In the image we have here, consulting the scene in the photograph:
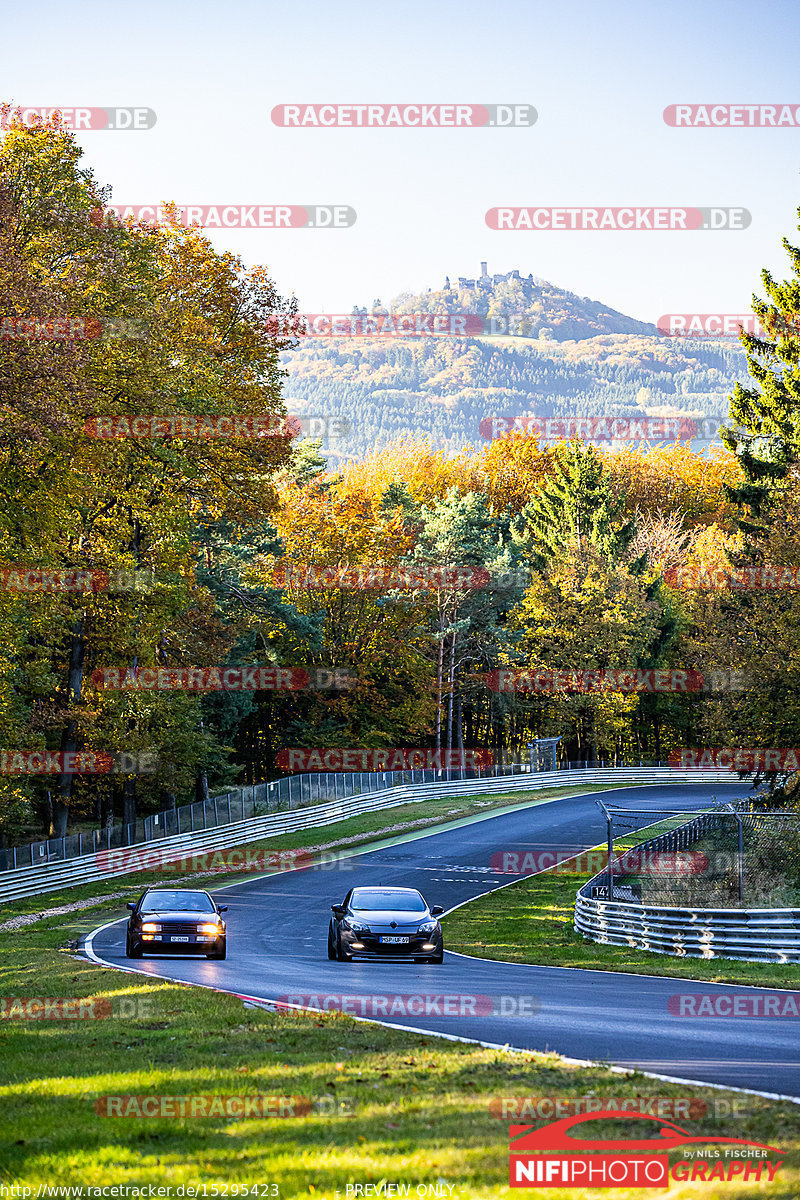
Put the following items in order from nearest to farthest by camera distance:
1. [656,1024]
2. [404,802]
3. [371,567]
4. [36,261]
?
1. [656,1024]
2. [36,261]
3. [404,802]
4. [371,567]

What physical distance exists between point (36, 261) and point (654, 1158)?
23.2 meters

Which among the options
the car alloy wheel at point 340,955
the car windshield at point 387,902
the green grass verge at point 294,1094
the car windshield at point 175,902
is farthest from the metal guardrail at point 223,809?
the green grass verge at point 294,1094

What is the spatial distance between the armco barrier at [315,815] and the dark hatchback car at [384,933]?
15860 mm

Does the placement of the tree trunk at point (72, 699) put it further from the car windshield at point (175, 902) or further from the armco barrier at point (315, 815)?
the car windshield at point (175, 902)

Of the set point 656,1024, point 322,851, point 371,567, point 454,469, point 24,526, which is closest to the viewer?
point 656,1024

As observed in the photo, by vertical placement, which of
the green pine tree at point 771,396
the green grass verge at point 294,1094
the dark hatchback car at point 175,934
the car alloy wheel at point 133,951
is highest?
the green pine tree at point 771,396

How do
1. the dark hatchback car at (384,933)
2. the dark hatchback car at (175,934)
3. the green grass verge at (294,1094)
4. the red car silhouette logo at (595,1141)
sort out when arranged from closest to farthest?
the green grass verge at (294,1094) < the red car silhouette logo at (595,1141) < the dark hatchback car at (384,933) < the dark hatchback car at (175,934)

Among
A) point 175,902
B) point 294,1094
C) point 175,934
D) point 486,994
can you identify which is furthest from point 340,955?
point 294,1094

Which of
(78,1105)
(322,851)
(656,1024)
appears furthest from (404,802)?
(78,1105)

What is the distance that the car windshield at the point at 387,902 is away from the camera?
2050 cm

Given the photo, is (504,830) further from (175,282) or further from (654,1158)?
(654,1158)

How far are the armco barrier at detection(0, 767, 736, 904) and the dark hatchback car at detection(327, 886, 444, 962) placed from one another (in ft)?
52.0

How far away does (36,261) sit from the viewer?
25.0 m

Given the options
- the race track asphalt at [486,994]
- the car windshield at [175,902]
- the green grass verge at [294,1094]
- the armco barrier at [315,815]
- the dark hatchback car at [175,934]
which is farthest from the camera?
the armco barrier at [315,815]
